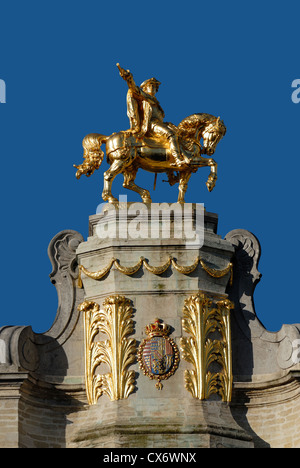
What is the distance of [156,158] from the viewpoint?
152ft

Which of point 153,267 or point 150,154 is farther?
point 150,154

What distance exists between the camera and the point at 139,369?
4456 centimetres

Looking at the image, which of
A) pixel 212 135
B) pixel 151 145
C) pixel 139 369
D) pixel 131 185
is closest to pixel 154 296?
pixel 139 369

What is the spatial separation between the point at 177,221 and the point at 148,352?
285 centimetres

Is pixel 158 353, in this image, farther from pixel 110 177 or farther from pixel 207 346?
pixel 110 177

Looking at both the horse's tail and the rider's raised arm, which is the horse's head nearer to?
the rider's raised arm

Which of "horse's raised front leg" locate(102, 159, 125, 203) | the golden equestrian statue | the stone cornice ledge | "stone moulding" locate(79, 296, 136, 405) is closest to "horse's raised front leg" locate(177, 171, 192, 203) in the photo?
the golden equestrian statue

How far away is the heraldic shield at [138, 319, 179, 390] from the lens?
4447cm

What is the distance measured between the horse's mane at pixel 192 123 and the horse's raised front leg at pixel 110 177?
1.53 metres

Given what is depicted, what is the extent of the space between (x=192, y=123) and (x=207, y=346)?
4.99 m

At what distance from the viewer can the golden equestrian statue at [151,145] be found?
46344 mm

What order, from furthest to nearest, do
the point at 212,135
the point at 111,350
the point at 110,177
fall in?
the point at 212,135 < the point at 110,177 < the point at 111,350
